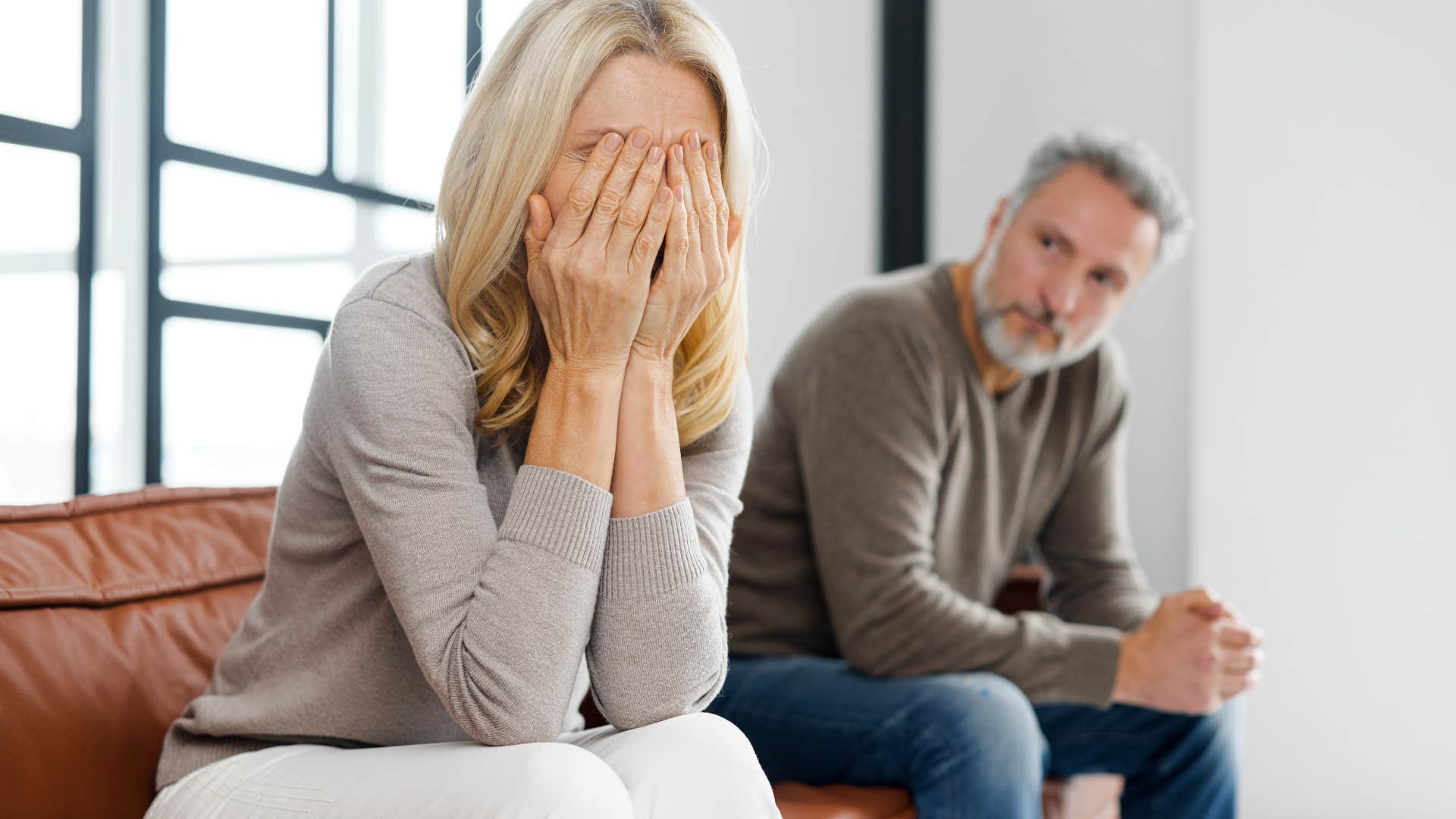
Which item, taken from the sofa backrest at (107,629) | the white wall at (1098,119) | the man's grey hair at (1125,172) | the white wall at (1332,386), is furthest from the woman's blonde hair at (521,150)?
the white wall at (1098,119)

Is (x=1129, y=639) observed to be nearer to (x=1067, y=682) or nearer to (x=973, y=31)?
(x=1067, y=682)

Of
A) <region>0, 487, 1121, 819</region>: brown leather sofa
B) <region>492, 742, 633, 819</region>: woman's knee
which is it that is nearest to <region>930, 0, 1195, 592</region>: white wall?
<region>0, 487, 1121, 819</region>: brown leather sofa

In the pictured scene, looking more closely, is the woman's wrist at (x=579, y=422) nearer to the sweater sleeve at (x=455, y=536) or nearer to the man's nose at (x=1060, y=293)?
the sweater sleeve at (x=455, y=536)

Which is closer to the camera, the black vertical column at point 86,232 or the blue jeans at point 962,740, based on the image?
the blue jeans at point 962,740

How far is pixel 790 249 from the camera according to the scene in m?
2.93

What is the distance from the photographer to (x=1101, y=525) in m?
2.05

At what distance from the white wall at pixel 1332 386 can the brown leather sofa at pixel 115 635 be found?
1.49 m

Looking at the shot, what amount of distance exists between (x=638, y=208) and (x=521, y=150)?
0.39 ft

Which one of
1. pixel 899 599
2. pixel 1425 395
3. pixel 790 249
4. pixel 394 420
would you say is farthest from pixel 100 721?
pixel 1425 395

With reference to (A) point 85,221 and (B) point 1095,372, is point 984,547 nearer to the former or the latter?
(B) point 1095,372

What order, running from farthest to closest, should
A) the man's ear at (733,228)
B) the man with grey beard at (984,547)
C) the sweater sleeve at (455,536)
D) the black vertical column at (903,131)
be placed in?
the black vertical column at (903,131) → the man with grey beard at (984,547) → the man's ear at (733,228) → the sweater sleeve at (455,536)

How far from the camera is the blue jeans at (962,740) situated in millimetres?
1467

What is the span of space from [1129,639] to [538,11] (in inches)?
45.6

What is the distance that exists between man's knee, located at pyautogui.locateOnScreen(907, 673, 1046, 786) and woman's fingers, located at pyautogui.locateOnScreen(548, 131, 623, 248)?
2.48 ft
